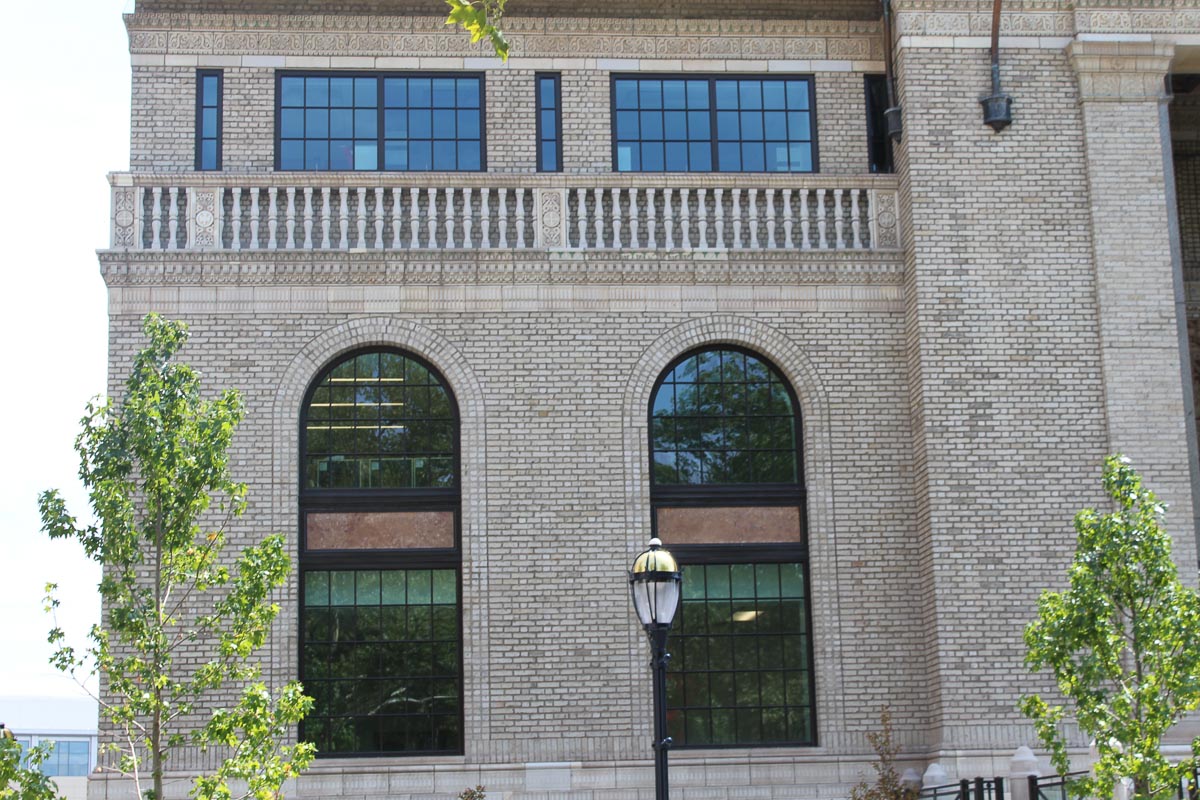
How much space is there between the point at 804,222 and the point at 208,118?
7.91m

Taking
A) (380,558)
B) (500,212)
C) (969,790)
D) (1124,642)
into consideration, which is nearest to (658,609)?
(1124,642)

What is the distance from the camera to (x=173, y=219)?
23.2m

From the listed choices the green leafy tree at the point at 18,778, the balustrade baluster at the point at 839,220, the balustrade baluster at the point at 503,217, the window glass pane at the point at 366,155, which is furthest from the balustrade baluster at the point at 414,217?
the green leafy tree at the point at 18,778

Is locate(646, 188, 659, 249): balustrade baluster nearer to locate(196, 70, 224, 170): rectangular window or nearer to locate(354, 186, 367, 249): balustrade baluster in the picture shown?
locate(354, 186, 367, 249): balustrade baluster

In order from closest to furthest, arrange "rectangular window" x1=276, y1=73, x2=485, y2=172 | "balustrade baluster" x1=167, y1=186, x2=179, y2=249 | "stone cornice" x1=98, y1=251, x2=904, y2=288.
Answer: "stone cornice" x1=98, y1=251, x2=904, y2=288 < "balustrade baluster" x1=167, y1=186, x2=179, y2=249 < "rectangular window" x1=276, y1=73, x2=485, y2=172

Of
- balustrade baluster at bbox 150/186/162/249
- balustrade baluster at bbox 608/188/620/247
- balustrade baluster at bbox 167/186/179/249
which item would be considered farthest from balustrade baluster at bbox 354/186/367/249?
balustrade baluster at bbox 608/188/620/247

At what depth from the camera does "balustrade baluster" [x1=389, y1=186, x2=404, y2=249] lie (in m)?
23.5

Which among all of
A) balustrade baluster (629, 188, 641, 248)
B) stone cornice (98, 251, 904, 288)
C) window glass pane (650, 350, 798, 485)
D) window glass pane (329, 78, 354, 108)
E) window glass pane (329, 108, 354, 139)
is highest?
window glass pane (329, 78, 354, 108)

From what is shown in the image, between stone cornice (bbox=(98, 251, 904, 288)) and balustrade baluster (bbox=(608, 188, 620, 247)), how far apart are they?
9.1 inches

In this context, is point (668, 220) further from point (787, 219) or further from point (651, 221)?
point (787, 219)

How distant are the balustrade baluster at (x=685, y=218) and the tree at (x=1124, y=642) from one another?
733cm

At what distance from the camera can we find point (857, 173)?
957 inches

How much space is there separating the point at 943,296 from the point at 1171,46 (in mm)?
4481

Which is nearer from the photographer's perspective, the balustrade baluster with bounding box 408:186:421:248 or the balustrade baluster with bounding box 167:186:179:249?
the balustrade baluster with bounding box 167:186:179:249
